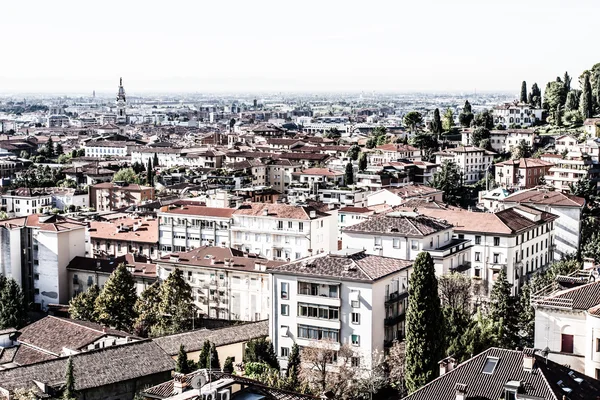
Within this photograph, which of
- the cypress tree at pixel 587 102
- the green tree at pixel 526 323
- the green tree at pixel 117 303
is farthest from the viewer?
the cypress tree at pixel 587 102

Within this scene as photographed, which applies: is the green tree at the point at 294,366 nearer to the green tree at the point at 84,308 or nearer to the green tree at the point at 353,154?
the green tree at the point at 84,308

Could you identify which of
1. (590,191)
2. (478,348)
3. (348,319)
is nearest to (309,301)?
(348,319)

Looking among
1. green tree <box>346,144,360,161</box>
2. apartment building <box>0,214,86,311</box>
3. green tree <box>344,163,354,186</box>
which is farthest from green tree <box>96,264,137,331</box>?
green tree <box>346,144,360,161</box>

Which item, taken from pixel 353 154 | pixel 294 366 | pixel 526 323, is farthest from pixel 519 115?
pixel 294 366

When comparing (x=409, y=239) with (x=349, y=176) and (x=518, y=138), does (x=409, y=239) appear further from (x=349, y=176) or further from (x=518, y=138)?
(x=518, y=138)

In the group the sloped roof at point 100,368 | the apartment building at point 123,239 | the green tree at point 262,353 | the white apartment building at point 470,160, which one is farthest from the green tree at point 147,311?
the white apartment building at point 470,160

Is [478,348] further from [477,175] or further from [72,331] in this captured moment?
[477,175]
